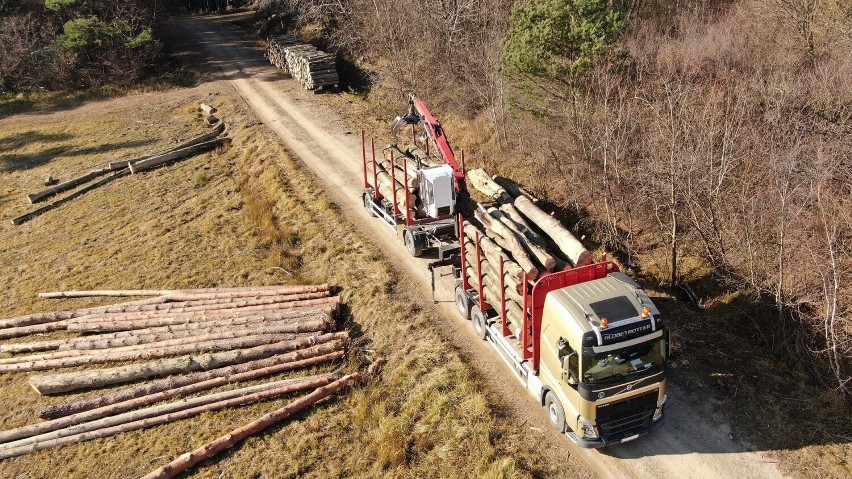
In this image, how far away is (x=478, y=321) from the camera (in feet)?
49.9

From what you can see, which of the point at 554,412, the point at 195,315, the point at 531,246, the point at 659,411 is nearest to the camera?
the point at 659,411

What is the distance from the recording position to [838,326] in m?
13.3

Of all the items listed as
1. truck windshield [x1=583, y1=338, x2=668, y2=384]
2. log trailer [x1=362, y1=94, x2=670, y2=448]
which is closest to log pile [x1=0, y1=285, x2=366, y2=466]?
log trailer [x1=362, y1=94, x2=670, y2=448]

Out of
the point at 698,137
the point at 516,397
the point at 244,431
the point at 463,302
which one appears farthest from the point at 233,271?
the point at 698,137

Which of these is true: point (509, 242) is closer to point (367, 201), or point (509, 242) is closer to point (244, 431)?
point (244, 431)

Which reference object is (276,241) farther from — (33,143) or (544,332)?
(33,143)

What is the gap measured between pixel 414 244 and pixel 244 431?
25.7ft

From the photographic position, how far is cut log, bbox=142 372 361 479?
12.9m

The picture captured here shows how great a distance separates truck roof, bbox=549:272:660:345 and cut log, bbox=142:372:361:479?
20.8 ft

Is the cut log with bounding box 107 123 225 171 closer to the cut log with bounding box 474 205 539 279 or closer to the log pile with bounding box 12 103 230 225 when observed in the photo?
the log pile with bounding box 12 103 230 225

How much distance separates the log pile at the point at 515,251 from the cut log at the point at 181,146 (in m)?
21.2

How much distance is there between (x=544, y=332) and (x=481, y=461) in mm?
2904

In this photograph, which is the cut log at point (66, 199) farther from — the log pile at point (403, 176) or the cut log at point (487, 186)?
the cut log at point (487, 186)

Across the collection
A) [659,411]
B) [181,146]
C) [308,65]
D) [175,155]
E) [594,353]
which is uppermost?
[308,65]
